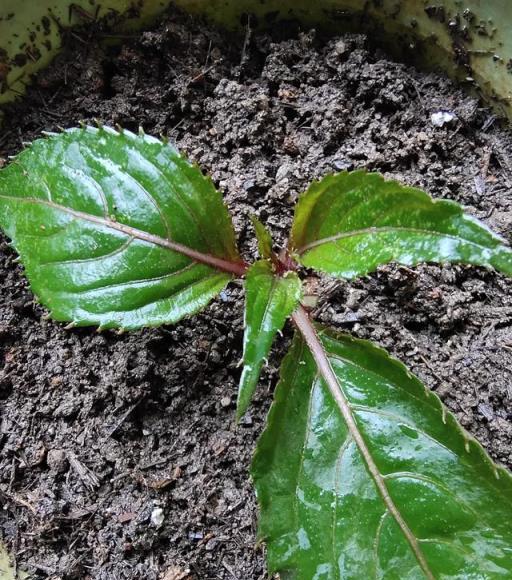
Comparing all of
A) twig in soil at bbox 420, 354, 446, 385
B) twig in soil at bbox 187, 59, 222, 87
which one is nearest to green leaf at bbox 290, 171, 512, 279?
twig in soil at bbox 420, 354, 446, 385

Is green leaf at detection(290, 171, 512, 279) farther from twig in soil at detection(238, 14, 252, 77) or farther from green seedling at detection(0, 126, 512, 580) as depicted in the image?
twig in soil at detection(238, 14, 252, 77)

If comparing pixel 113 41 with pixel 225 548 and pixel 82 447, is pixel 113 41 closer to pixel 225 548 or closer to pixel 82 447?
pixel 82 447

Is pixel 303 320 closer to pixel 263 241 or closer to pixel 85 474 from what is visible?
pixel 263 241

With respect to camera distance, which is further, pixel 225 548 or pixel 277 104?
pixel 277 104

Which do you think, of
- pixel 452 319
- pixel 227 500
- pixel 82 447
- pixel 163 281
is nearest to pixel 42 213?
pixel 163 281

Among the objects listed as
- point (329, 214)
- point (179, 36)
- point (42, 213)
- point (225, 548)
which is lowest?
point (225, 548)

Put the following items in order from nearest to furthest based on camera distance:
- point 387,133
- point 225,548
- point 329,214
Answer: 1. point 329,214
2. point 225,548
3. point 387,133

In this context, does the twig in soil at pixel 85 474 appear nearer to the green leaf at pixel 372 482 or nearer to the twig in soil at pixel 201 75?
the green leaf at pixel 372 482

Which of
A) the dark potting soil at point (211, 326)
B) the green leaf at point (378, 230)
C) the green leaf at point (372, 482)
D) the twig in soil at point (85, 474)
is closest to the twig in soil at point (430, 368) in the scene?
the dark potting soil at point (211, 326)
